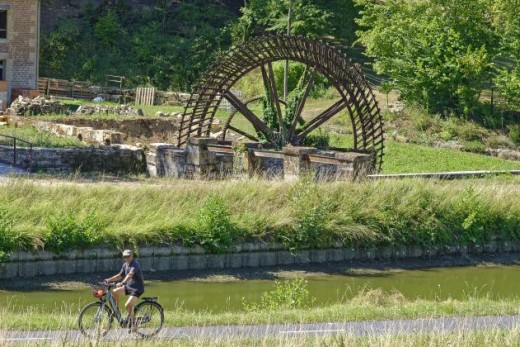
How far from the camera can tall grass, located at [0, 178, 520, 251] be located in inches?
1097

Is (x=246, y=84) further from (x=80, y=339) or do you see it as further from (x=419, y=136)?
(x=80, y=339)

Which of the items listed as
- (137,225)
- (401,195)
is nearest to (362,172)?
(401,195)

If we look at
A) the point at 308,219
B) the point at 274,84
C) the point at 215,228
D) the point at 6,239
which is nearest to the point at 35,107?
the point at 274,84

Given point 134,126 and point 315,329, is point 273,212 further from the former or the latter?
point 134,126

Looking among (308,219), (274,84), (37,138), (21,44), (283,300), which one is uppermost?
(21,44)

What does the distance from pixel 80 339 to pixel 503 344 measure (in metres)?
6.05

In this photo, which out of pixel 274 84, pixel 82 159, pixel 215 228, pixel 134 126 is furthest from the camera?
pixel 134 126

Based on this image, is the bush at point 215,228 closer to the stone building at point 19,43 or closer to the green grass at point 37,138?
the green grass at point 37,138

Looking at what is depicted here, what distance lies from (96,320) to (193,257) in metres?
8.86

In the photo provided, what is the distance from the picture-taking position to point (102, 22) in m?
64.6

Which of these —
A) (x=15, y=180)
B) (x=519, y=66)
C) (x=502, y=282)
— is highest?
(x=519, y=66)

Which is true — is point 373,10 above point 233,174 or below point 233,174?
above

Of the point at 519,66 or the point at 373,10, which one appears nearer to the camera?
the point at 519,66

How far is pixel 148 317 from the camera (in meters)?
19.8
